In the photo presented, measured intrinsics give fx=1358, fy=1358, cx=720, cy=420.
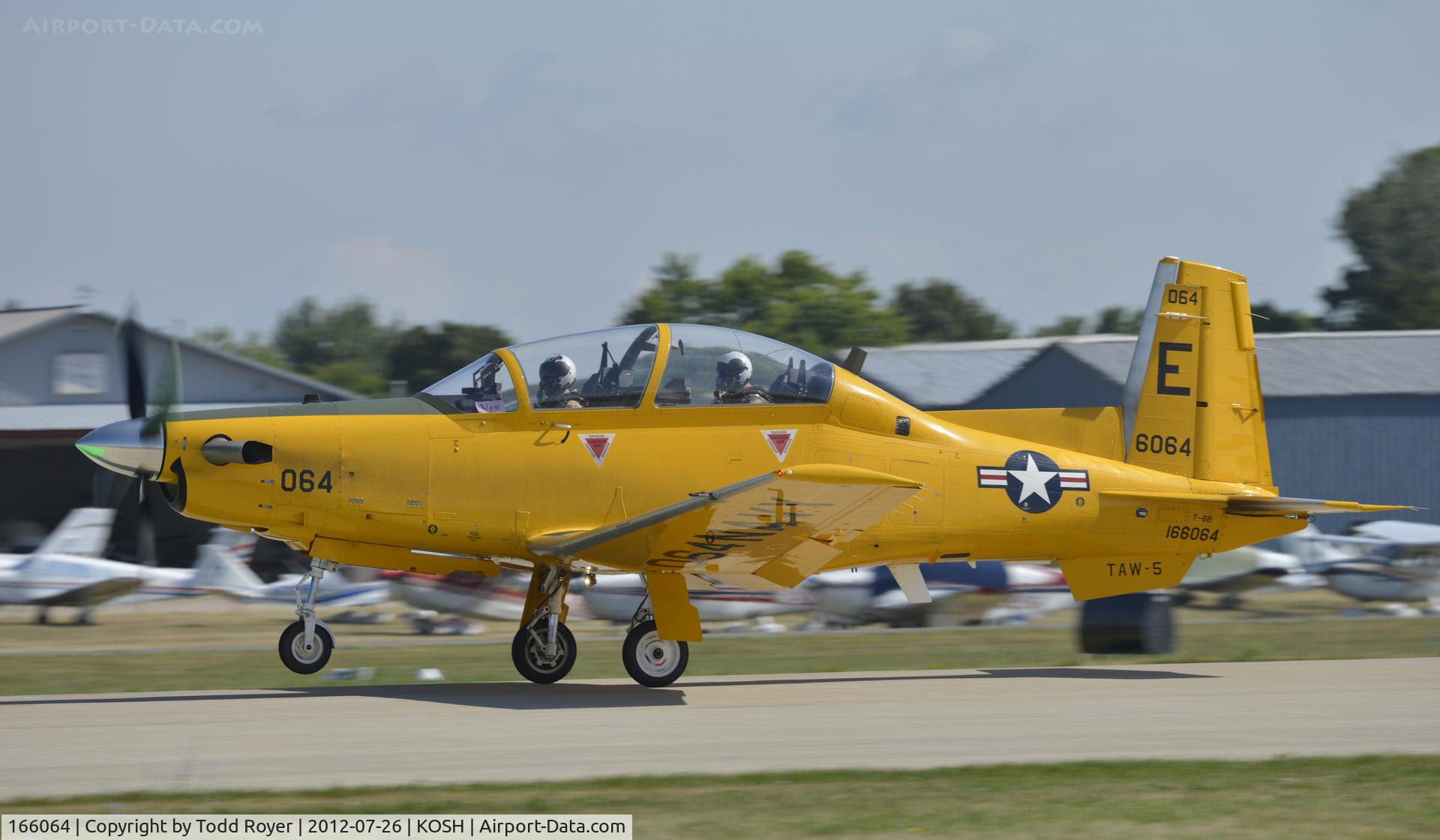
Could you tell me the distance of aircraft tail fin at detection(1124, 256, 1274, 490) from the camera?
41.5ft

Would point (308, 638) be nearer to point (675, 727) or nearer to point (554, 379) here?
point (554, 379)

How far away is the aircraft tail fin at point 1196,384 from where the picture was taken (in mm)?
12656

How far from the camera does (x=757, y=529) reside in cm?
1013

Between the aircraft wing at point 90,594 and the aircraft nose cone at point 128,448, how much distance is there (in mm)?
12068

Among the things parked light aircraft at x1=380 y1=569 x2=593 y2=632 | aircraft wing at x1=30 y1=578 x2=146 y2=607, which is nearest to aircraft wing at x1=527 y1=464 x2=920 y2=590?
parked light aircraft at x1=380 y1=569 x2=593 y2=632

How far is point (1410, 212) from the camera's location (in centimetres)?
7794

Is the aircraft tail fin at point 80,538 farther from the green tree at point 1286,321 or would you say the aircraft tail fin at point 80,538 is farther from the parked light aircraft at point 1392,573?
the green tree at point 1286,321

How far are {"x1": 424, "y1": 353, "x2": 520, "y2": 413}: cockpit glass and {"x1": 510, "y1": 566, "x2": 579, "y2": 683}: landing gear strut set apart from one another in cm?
150

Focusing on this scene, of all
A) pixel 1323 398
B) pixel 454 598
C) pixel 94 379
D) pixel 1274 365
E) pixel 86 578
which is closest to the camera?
pixel 454 598

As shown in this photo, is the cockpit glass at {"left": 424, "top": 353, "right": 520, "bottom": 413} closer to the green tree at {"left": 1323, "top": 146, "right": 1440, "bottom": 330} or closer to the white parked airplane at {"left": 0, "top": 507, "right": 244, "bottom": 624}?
the white parked airplane at {"left": 0, "top": 507, "right": 244, "bottom": 624}

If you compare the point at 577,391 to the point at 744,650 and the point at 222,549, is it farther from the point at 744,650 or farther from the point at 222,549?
the point at 222,549

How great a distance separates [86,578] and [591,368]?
1366cm

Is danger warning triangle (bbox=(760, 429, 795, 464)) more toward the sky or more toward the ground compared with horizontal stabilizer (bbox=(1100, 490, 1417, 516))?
more toward the sky

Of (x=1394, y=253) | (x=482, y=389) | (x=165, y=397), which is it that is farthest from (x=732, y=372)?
(x=1394, y=253)
